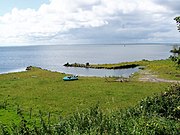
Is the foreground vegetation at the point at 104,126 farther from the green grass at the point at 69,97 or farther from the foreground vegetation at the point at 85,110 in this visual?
the green grass at the point at 69,97

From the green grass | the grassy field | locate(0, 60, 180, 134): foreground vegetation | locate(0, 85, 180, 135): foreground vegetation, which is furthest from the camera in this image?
the green grass

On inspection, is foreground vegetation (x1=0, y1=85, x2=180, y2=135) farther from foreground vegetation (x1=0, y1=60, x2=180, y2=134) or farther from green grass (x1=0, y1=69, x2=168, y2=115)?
green grass (x1=0, y1=69, x2=168, y2=115)

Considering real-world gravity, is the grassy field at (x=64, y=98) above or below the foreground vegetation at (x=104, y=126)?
below

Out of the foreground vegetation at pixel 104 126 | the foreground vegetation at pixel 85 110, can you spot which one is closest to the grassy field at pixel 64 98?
the foreground vegetation at pixel 85 110

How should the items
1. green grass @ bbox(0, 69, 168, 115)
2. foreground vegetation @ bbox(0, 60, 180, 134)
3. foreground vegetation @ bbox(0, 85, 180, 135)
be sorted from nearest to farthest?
foreground vegetation @ bbox(0, 85, 180, 135) → foreground vegetation @ bbox(0, 60, 180, 134) → green grass @ bbox(0, 69, 168, 115)

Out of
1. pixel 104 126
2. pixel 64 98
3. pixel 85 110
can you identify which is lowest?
pixel 64 98

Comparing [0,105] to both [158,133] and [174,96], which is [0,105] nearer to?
[174,96]

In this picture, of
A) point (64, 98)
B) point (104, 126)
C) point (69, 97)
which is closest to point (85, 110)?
point (104, 126)

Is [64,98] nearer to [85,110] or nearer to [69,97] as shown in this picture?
[69,97]

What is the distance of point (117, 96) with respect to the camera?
1617 inches

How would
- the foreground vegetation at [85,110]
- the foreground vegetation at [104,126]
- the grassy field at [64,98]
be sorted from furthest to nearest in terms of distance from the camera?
the grassy field at [64,98] → the foreground vegetation at [85,110] → the foreground vegetation at [104,126]

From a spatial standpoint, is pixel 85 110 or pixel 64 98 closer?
pixel 85 110

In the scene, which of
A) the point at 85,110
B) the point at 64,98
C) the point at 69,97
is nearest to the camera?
the point at 85,110

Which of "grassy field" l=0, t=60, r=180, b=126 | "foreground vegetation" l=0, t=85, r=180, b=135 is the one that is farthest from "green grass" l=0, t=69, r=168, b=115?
"foreground vegetation" l=0, t=85, r=180, b=135
